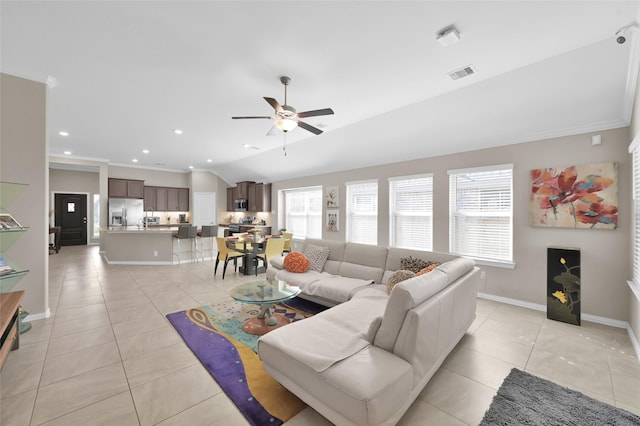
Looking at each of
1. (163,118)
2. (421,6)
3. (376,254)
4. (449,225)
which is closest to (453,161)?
(449,225)

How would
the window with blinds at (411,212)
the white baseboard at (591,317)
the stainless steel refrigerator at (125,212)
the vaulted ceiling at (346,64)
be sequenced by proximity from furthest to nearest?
the stainless steel refrigerator at (125,212) < the window with blinds at (411,212) < the white baseboard at (591,317) < the vaulted ceiling at (346,64)

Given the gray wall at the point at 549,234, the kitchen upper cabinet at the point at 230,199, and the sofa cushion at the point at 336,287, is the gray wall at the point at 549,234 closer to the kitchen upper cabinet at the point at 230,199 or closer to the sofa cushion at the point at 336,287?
the sofa cushion at the point at 336,287

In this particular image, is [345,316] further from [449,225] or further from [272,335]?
[449,225]

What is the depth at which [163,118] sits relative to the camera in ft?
14.8

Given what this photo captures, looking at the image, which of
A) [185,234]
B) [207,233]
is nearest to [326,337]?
[185,234]

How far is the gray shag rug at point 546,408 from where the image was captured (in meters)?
1.78

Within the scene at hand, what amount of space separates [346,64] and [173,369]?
3.47 metres

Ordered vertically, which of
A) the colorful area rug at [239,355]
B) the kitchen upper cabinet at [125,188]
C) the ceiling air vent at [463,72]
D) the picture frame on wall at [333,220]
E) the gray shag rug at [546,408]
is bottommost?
the gray shag rug at [546,408]

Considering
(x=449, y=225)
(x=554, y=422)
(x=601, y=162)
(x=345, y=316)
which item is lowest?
(x=554, y=422)

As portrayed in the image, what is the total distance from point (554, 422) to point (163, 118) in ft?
19.6

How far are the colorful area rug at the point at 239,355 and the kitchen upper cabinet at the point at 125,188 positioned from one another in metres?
6.95

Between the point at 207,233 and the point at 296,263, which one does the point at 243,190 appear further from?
the point at 296,263

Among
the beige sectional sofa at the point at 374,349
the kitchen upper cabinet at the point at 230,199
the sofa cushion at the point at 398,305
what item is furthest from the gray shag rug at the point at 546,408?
the kitchen upper cabinet at the point at 230,199

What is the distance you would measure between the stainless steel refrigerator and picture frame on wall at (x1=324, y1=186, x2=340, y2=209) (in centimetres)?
645
